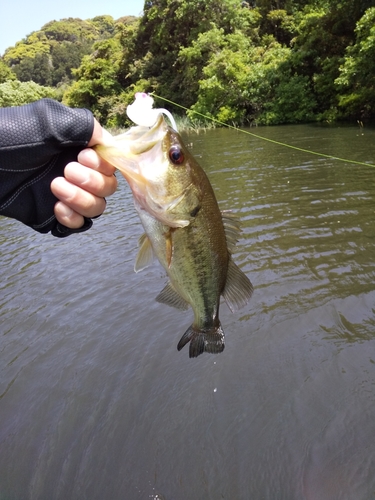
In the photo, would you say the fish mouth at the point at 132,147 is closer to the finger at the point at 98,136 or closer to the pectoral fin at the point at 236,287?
the finger at the point at 98,136

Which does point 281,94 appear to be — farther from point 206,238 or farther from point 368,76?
point 206,238

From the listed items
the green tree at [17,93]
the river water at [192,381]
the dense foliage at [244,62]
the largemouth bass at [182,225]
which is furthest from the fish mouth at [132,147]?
the green tree at [17,93]

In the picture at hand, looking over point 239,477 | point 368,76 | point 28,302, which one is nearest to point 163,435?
point 239,477

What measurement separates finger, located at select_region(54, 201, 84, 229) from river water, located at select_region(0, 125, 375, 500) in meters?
2.59

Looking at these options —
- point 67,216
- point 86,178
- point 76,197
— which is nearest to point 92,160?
point 86,178

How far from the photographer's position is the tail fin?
250 cm

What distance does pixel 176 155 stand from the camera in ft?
6.30

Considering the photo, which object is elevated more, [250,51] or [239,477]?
[250,51]

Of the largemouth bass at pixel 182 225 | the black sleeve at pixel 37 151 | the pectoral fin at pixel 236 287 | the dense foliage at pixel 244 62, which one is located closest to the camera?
the black sleeve at pixel 37 151

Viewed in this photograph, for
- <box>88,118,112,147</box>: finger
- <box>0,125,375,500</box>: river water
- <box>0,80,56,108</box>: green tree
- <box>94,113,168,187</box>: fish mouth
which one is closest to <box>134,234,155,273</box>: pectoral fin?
<box>94,113,168,187</box>: fish mouth

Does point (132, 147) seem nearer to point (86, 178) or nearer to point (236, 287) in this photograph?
point (86, 178)

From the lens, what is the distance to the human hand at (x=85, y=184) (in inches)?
71.7

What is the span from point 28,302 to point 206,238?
17.9ft

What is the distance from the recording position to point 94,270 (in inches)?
302
